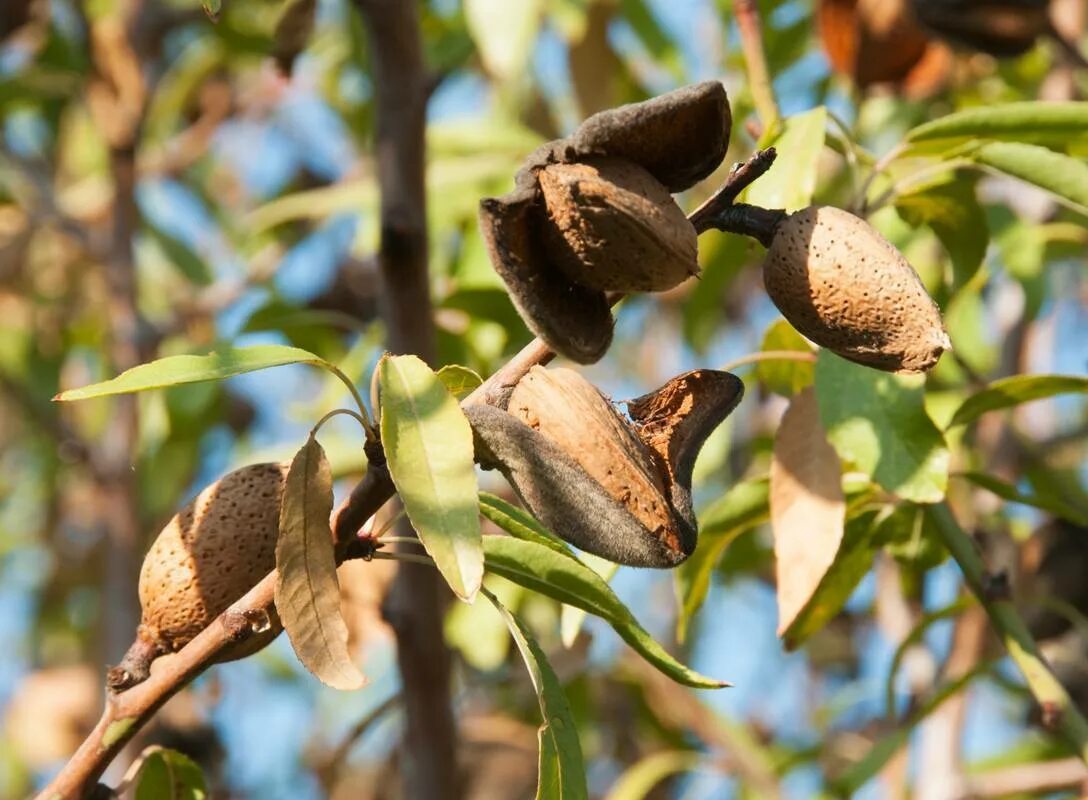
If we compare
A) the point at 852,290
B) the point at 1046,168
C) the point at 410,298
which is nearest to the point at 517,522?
the point at 852,290

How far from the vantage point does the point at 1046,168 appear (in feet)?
4.32

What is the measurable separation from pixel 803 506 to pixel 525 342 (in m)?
0.75

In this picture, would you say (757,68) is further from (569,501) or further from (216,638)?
(216,638)

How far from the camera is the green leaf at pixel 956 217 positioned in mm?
1517

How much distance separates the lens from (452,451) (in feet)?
3.03

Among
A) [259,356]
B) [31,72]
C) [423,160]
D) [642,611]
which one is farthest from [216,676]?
[259,356]

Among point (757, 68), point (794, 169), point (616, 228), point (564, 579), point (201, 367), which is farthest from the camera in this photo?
point (757, 68)

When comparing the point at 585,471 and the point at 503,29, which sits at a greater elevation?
the point at 585,471

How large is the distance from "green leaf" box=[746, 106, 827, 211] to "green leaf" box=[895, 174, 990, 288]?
0.56ft

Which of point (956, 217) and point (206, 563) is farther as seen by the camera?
point (956, 217)

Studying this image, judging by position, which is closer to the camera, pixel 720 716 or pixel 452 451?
pixel 452 451

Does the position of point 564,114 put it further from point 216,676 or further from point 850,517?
point 850,517

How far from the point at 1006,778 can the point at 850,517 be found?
0.82 metres

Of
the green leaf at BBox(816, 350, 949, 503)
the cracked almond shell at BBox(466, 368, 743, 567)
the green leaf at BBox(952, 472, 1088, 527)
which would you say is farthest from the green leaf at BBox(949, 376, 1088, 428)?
the cracked almond shell at BBox(466, 368, 743, 567)
